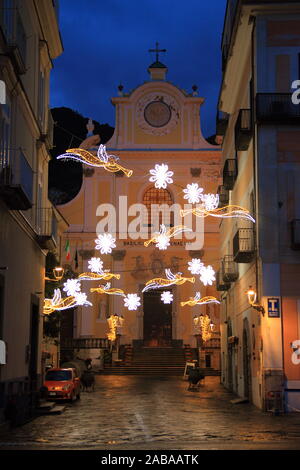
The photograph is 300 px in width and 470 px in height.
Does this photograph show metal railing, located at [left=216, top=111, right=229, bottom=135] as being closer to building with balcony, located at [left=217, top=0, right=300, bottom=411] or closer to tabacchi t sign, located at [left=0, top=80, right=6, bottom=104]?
building with balcony, located at [left=217, top=0, right=300, bottom=411]

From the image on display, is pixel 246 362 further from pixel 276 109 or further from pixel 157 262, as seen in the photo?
pixel 157 262

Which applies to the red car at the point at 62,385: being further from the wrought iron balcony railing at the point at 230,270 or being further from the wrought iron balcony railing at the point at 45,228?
the wrought iron balcony railing at the point at 230,270

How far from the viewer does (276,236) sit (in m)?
21.7

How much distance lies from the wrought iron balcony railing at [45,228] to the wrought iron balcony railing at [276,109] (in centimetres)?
762

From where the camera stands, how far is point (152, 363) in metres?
43.6

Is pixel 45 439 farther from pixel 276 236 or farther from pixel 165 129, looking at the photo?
pixel 165 129

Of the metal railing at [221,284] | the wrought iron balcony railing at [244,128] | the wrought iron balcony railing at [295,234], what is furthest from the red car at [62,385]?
the wrought iron balcony railing at [244,128]

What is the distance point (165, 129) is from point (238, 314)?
2290cm

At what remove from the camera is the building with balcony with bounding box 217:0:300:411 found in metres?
20.9

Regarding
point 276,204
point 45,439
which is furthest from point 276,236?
point 45,439

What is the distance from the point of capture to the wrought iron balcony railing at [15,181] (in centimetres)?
1603

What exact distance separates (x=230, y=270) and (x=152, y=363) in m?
15.8

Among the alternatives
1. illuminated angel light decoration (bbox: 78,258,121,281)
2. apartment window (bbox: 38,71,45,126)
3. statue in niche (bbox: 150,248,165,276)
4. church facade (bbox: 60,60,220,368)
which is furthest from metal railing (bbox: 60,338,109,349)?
apartment window (bbox: 38,71,45,126)

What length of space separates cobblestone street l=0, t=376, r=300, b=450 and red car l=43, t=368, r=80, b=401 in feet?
1.69
